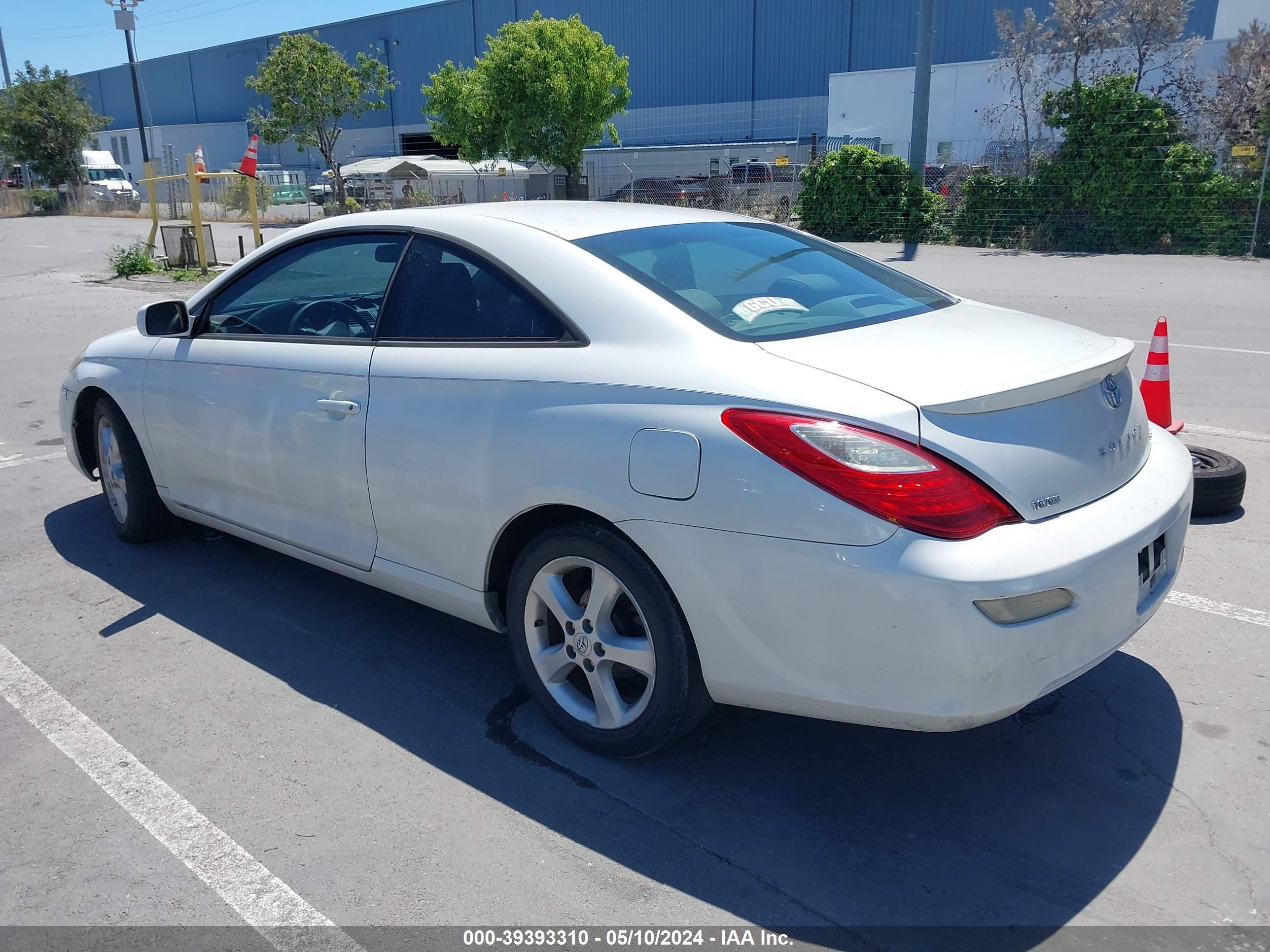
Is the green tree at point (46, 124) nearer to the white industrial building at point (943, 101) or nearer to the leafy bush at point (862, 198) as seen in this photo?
the white industrial building at point (943, 101)

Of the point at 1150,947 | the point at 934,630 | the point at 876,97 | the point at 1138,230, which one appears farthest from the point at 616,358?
the point at 876,97

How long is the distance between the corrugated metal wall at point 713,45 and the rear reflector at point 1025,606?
3903 centimetres

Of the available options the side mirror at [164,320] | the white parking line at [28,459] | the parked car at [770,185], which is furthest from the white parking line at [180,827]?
the parked car at [770,185]

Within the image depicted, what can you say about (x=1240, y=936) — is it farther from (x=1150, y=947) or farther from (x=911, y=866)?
(x=911, y=866)

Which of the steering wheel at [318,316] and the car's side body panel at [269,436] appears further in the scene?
the steering wheel at [318,316]

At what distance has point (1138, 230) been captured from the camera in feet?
60.7

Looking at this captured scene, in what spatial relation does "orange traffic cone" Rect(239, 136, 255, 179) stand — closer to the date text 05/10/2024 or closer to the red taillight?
the red taillight

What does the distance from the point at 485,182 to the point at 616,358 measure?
4035 centimetres

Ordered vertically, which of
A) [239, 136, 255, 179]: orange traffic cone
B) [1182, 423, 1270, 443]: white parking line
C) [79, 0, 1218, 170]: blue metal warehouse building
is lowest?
[1182, 423, 1270, 443]: white parking line

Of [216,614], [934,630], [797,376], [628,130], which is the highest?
[628,130]

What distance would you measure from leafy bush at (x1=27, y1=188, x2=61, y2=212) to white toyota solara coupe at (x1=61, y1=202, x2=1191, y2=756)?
56288 mm

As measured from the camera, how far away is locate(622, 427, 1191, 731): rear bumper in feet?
7.94

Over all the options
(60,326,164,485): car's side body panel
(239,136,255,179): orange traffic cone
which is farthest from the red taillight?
(239,136,255,179): orange traffic cone

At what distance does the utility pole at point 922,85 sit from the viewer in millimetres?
19500
